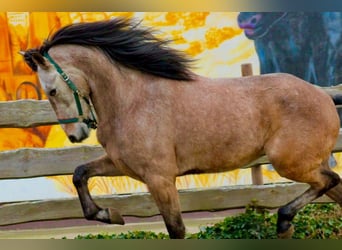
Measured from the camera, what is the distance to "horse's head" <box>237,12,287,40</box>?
4.96m

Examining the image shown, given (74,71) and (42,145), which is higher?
(74,71)

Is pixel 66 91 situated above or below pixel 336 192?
above

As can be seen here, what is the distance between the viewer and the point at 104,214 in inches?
160

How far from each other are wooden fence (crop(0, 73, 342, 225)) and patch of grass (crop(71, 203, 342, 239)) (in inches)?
7.6

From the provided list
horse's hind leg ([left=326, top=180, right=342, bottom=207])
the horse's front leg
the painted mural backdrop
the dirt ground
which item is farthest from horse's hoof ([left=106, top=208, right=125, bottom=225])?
horse's hind leg ([left=326, top=180, right=342, bottom=207])

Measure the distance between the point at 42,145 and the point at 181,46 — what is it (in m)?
1.47

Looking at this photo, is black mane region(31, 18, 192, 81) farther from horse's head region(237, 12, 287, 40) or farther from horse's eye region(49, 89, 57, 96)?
horse's head region(237, 12, 287, 40)

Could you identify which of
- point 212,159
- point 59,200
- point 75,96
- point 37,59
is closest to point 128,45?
point 75,96

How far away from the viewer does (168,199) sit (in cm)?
386

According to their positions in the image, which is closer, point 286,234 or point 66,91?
point 66,91

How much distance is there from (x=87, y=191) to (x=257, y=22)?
82.1 inches

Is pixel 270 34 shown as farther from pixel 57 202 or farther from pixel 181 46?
pixel 57 202

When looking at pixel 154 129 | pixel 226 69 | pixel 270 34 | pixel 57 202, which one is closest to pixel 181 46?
pixel 226 69

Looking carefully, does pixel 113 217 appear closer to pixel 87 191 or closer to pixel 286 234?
pixel 87 191
